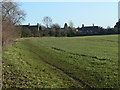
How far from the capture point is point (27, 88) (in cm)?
652

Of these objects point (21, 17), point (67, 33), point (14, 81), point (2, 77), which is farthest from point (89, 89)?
point (67, 33)

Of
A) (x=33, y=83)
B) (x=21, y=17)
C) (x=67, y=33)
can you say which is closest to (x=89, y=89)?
(x=33, y=83)

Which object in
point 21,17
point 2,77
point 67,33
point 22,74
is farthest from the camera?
point 67,33

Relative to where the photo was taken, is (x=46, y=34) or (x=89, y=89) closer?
(x=89, y=89)

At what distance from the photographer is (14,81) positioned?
721 cm

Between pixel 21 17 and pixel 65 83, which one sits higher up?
pixel 21 17

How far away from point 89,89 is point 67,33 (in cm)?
8820

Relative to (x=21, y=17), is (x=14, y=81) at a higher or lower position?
lower

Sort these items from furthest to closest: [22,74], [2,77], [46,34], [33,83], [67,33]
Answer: [67,33]
[46,34]
[22,74]
[2,77]
[33,83]

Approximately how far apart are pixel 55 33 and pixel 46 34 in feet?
20.6

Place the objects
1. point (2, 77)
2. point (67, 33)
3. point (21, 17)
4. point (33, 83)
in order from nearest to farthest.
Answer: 1. point (33, 83)
2. point (2, 77)
3. point (21, 17)
4. point (67, 33)

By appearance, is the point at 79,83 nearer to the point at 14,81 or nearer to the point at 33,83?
the point at 33,83

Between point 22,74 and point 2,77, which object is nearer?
point 2,77

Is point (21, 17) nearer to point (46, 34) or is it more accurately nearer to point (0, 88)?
point (46, 34)
